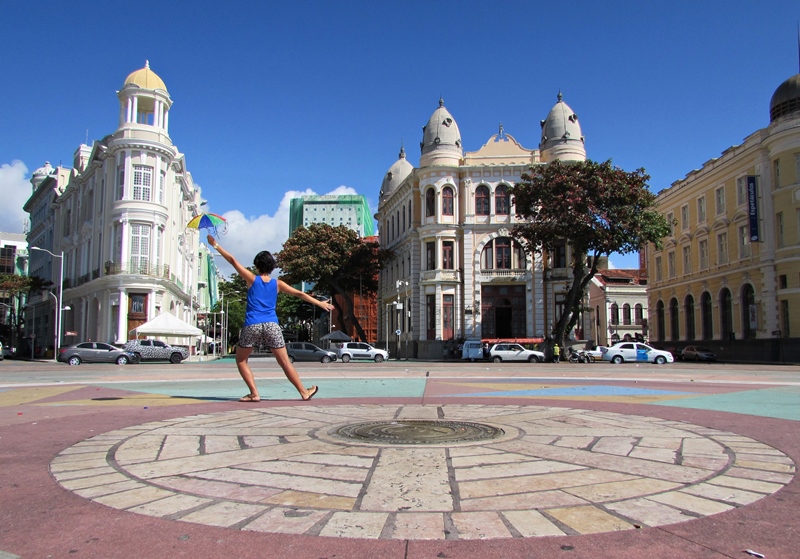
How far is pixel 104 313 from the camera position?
4469 centimetres

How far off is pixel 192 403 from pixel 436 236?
41.5 metres

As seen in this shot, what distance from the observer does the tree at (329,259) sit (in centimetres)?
5491

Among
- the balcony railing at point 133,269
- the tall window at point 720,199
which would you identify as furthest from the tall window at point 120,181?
the tall window at point 720,199

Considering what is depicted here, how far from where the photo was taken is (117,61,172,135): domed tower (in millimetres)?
45219

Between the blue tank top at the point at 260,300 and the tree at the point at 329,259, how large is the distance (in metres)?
44.5

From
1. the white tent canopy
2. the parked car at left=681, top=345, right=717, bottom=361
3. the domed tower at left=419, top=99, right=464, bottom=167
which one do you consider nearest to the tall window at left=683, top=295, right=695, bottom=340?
the parked car at left=681, top=345, right=717, bottom=361

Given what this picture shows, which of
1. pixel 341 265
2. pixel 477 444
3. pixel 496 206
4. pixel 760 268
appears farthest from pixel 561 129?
pixel 477 444

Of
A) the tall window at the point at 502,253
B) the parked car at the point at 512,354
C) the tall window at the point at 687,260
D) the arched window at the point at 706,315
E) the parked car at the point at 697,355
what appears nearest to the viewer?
the parked car at the point at 512,354

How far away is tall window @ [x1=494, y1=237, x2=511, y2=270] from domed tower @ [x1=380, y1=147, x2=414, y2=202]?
22.5 meters

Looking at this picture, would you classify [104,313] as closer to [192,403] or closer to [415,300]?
[415,300]

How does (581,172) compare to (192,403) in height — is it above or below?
above

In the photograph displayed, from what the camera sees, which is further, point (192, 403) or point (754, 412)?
point (192, 403)

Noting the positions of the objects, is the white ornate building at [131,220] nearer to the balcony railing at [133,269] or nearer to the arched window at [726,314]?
the balcony railing at [133,269]

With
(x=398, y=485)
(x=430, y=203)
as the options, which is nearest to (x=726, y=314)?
(x=430, y=203)
